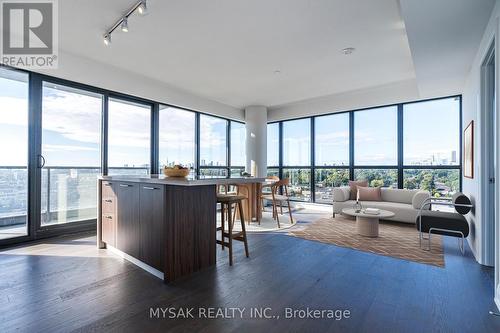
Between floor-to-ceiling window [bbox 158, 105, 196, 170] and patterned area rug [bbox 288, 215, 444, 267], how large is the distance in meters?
3.08

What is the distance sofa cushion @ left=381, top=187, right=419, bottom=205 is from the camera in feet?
16.1

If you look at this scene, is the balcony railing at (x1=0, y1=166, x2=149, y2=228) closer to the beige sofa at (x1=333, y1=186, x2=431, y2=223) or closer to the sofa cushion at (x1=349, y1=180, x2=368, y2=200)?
the beige sofa at (x1=333, y1=186, x2=431, y2=223)

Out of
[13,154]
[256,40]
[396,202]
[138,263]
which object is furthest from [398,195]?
[13,154]

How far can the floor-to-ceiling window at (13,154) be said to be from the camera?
338cm

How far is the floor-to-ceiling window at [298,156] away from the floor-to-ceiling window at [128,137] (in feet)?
12.8

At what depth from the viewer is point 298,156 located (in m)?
7.00

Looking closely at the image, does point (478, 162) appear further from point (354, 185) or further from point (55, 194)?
point (55, 194)

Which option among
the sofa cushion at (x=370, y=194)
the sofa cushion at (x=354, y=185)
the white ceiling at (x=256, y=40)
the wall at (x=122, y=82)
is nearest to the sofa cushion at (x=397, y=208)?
the sofa cushion at (x=370, y=194)

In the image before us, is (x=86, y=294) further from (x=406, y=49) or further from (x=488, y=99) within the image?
(x=406, y=49)

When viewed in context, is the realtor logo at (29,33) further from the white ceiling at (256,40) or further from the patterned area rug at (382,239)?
the patterned area rug at (382,239)

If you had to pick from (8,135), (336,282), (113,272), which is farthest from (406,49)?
(8,135)

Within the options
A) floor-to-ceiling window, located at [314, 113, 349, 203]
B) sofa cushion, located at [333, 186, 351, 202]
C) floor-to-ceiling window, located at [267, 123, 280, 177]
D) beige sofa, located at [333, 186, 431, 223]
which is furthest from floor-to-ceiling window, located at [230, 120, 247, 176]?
beige sofa, located at [333, 186, 431, 223]

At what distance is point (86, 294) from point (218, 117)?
17.2 feet

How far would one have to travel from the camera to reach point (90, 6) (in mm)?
2648
